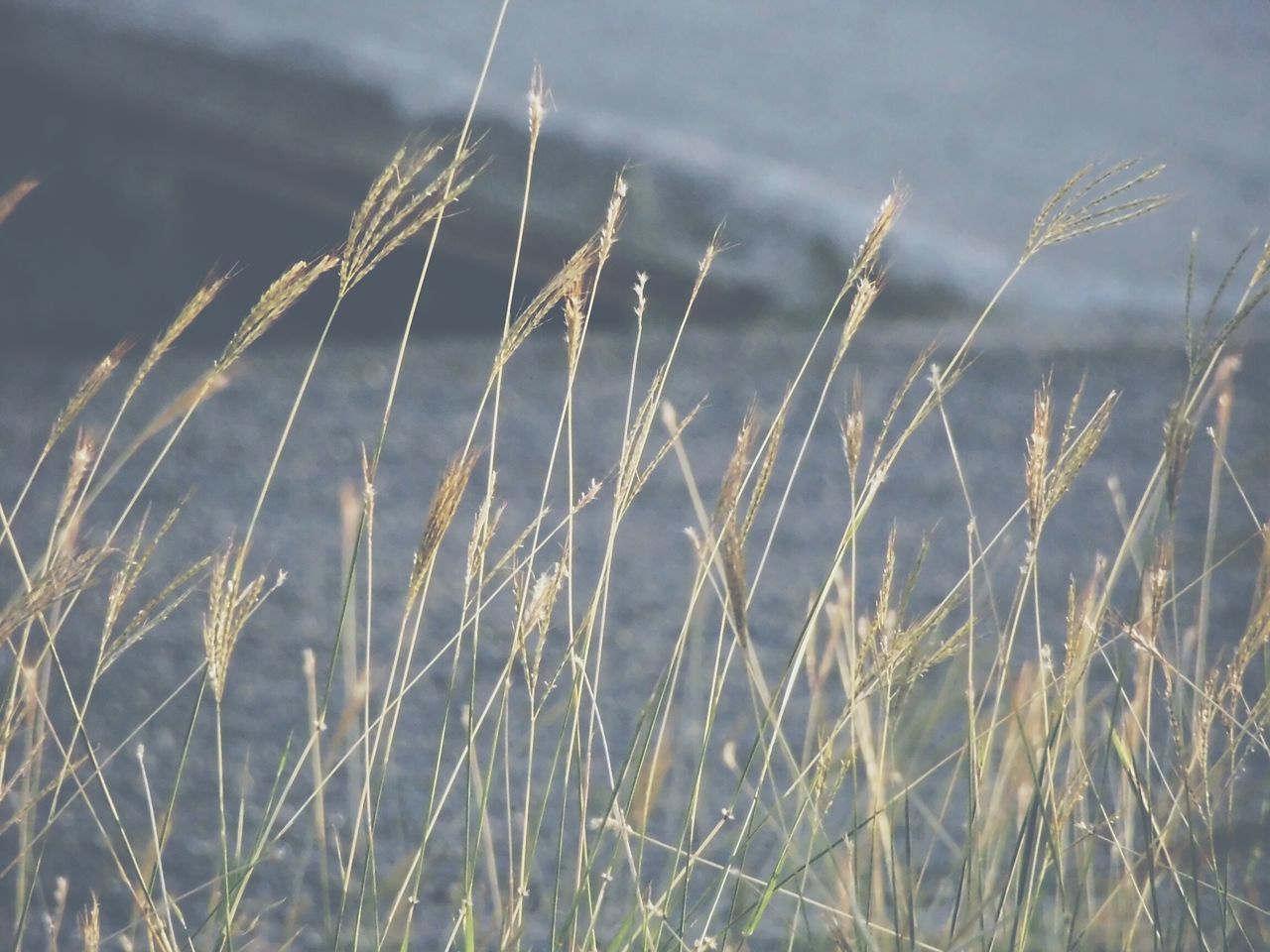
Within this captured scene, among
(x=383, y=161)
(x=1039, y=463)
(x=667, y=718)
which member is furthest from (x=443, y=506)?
(x=383, y=161)

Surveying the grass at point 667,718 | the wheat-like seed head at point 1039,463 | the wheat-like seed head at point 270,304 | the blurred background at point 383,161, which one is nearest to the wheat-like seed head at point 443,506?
the grass at point 667,718

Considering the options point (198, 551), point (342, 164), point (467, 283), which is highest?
point (342, 164)

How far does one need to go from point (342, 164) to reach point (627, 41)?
142 centimetres

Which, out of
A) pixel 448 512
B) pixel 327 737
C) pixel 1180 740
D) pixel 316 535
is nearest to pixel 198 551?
pixel 316 535

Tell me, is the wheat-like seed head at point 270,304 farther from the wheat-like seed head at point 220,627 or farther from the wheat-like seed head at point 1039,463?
the wheat-like seed head at point 1039,463

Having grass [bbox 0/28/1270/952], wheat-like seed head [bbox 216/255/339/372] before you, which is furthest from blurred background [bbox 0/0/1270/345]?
wheat-like seed head [bbox 216/255/339/372]

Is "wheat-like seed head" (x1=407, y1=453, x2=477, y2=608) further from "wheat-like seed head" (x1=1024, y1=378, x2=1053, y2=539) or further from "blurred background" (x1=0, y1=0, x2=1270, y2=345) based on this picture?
"blurred background" (x1=0, y1=0, x2=1270, y2=345)

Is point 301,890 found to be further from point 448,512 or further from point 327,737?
point 448,512

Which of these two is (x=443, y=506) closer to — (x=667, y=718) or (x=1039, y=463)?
(x=1039, y=463)

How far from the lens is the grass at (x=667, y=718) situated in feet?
2.65

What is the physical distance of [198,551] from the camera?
2371mm

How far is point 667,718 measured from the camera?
1.25 m

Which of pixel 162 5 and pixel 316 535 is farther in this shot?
pixel 162 5

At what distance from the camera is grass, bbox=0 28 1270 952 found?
2.65 ft
